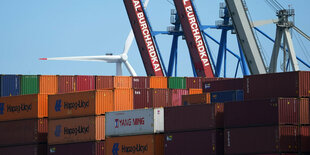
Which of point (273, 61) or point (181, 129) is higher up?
point (273, 61)

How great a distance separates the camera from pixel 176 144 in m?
48.8

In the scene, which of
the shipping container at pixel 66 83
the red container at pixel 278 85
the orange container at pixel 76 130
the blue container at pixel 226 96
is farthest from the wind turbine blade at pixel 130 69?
the red container at pixel 278 85

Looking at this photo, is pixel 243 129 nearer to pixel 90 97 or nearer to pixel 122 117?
pixel 122 117

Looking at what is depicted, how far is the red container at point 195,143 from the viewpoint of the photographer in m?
46.9

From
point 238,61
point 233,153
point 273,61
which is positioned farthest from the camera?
point 238,61

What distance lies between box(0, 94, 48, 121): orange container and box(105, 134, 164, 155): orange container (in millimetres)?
8880

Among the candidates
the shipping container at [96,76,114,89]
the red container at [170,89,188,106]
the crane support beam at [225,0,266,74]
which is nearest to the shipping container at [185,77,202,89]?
the shipping container at [96,76,114,89]

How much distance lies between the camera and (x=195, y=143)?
47.7 m

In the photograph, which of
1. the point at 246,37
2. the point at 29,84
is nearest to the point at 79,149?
the point at 246,37

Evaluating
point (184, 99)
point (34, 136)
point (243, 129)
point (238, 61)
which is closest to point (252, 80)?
point (243, 129)

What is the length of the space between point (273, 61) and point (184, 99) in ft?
25.5

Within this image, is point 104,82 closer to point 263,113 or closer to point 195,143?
point 195,143

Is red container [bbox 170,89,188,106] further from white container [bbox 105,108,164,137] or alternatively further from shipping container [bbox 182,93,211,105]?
white container [bbox 105,108,164,137]

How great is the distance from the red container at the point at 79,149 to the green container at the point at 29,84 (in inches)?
529
